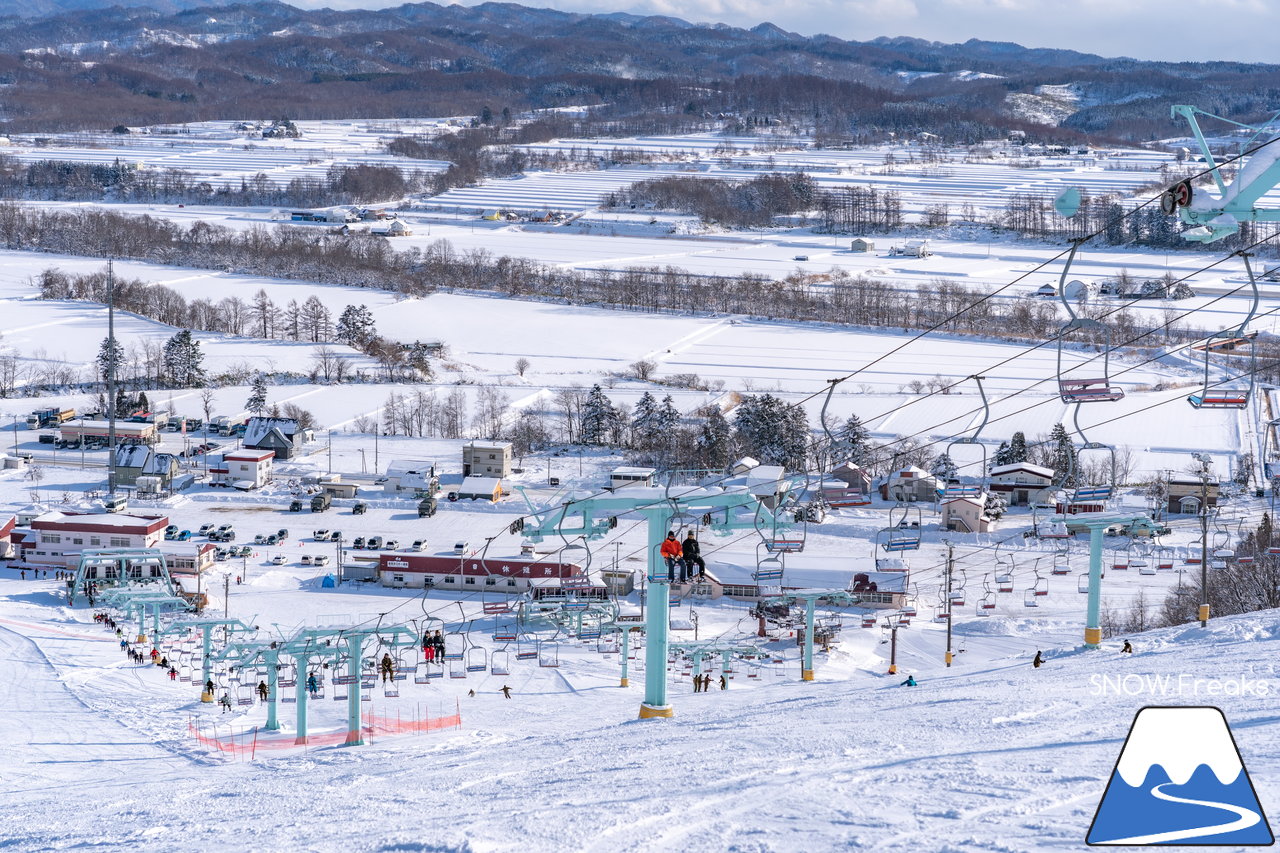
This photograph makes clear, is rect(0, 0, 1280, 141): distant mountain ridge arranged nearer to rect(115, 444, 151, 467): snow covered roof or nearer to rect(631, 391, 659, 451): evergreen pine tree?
rect(631, 391, 659, 451): evergreen pine tree

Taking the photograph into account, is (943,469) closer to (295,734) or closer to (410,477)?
(410,477)

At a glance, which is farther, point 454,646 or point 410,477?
point 410,477

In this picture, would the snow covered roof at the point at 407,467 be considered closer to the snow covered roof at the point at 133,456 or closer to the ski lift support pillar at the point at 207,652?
the snow covered roof at the point at 133,456

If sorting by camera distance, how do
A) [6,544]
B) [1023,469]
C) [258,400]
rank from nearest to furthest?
[6,544]
[1023,469]
[258,400]

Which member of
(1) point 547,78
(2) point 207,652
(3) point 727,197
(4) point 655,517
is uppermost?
(1) point 547,78

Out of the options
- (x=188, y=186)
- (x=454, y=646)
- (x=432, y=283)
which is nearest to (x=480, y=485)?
(x=454, y=646)

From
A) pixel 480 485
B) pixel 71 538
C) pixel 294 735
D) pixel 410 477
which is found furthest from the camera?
pixel 410 477

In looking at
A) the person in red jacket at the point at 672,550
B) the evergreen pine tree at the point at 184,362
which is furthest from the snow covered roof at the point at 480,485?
the person in red jacket at the point at 672,550

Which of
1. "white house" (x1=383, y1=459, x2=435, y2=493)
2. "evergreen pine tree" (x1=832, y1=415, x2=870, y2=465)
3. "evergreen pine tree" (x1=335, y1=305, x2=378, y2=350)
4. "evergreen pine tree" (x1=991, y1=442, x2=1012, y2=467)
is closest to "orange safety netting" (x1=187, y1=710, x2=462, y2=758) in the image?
"white house" (x1=383, y1=459, x2=435, y2=493)
